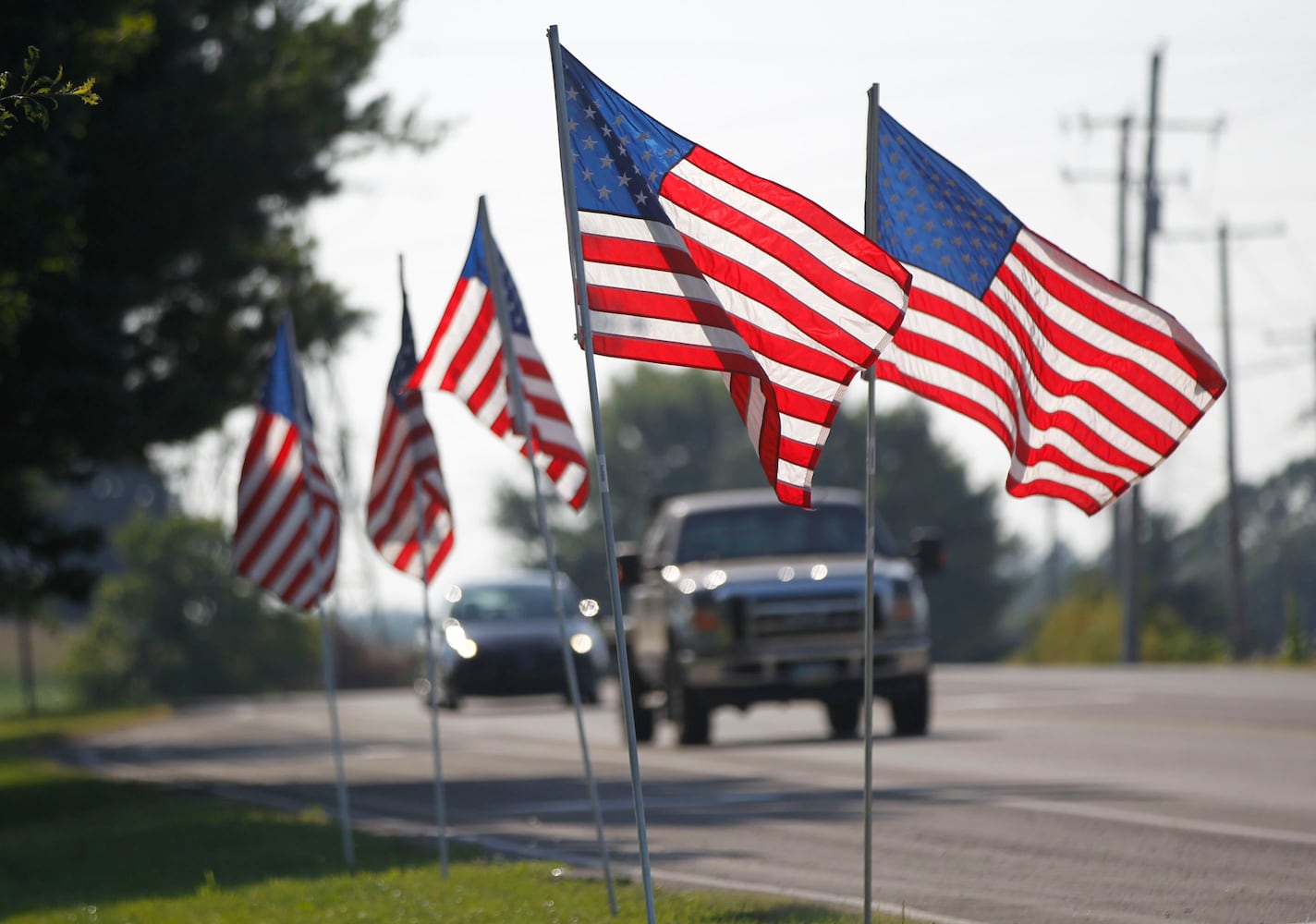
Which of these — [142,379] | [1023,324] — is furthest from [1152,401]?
[142,379]

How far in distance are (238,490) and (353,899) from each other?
4.49 m

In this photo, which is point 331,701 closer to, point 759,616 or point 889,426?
point 759,616

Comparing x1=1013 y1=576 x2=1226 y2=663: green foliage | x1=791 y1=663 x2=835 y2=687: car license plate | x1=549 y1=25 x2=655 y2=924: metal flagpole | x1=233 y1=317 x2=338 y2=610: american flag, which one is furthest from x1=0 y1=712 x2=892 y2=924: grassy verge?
x1=1013 y1=576 x2=1226 y2=663: green foliage

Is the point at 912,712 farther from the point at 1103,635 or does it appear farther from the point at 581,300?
the point at 1103,635

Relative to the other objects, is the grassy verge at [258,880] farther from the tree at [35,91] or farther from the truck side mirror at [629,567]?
the truck side mirror at [629,567]

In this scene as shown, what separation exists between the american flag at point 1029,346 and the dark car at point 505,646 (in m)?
20.5

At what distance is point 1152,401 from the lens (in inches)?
355

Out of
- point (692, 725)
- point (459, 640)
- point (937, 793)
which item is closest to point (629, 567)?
point (692, 725)

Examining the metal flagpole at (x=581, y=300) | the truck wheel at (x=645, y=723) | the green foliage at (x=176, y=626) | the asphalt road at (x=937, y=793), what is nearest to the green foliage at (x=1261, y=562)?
the asphalt road at (x=937, y=793)

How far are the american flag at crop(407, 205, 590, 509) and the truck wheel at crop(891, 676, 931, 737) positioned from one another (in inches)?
386

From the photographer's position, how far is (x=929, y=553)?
64.2 feet

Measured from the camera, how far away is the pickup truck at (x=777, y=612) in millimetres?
19656

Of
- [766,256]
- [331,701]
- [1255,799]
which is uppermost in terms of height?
[766,256]

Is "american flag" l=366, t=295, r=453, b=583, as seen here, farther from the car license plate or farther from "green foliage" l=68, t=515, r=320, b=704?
"green foliage" l=68, t=515, r=320, b=704
